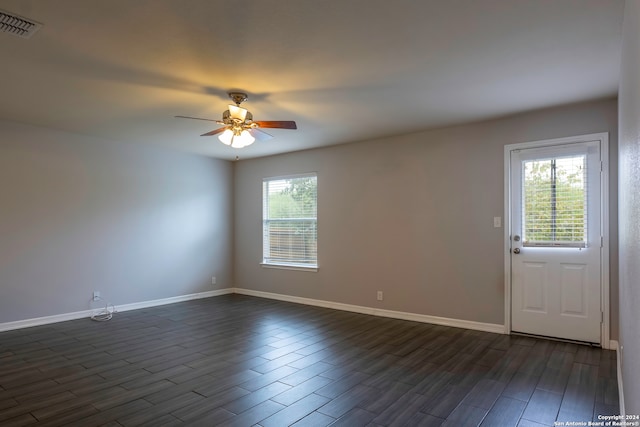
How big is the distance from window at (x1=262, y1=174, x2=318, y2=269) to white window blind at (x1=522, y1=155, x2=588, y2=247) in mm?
3009

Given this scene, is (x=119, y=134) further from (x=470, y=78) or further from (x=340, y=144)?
(x=470, y=78)

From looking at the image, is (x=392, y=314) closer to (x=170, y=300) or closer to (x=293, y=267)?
(x=293, y=267)

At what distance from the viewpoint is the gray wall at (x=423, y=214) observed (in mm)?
4305

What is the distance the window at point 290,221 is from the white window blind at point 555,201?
3009mm

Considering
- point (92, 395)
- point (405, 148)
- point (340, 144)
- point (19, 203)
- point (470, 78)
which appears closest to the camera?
point (92, 395)

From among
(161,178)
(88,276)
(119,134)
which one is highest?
(119,134)

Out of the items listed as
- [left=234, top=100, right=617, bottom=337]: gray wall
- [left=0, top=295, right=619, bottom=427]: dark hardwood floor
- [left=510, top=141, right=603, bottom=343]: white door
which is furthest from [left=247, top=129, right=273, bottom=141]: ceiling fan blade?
[left=510, top=141, right=603, bottom=343]: white door

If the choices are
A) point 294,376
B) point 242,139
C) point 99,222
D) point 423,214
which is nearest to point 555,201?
point 423,214

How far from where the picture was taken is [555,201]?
3992mm

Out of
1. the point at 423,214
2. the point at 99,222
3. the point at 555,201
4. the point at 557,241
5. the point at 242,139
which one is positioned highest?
the point at 242,139

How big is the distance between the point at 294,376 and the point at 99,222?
3.78m

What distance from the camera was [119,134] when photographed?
5.07 metres

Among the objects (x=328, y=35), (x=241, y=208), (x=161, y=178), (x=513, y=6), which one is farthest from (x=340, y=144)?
(x=513, y=6)

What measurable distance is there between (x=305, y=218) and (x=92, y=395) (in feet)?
12.9
